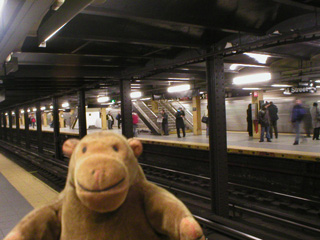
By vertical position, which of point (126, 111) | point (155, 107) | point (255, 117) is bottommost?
point (255, 117)

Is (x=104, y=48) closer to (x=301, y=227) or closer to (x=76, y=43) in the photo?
(x=76, y=43)

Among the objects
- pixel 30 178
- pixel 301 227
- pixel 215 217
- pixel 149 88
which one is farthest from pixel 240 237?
pixel 149 88

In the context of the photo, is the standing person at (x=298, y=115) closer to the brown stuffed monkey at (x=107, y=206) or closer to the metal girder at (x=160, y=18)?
the metal girder at (x=160, y=18)

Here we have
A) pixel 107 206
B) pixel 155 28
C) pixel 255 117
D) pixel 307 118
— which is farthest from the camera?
pixel 255 117

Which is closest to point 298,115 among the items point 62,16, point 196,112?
point 196,112

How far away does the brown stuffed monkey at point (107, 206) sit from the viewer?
4.27ft

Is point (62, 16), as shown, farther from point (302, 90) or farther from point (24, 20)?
point (302, 90)

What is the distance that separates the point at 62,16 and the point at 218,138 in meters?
3.41

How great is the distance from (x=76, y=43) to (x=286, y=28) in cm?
375

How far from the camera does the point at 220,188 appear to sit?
17.5ft

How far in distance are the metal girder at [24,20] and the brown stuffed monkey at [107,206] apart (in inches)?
67.8

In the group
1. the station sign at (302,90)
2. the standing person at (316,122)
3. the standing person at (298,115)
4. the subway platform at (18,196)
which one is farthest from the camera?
the station sign at (302,90)

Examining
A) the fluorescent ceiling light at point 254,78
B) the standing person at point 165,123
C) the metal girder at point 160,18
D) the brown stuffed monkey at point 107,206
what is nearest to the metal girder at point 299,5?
the metal girder at point 160,18

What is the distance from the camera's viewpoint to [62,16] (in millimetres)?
3096
